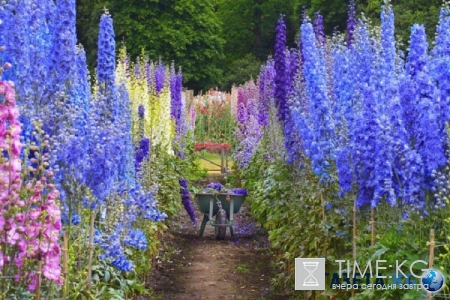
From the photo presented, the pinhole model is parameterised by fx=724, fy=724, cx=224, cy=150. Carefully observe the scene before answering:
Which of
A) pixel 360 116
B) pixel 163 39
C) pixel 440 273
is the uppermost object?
pixel 163 39

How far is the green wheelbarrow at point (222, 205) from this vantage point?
35.0ft

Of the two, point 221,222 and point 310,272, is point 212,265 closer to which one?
point 221,222

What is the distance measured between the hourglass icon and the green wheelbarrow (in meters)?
4.61

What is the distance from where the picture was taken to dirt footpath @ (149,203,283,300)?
25.6 ft

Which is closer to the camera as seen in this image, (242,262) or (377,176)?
(377,176)

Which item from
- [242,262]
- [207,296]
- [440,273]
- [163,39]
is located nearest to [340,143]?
[440,273]

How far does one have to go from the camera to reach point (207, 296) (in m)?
7.60

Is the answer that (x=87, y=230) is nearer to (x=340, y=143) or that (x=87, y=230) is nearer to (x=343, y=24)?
(x=340, y=143)

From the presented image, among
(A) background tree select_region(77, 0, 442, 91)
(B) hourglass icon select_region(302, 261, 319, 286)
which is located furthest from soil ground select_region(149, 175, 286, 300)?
(A) background tree select_region(77, 0, 442, 91)

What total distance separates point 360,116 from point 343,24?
28.7 m

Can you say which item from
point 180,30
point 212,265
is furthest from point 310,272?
point 180,30

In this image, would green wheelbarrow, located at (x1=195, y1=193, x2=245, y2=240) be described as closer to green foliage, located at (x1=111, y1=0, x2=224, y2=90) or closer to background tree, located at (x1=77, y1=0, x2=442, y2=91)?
background tree, located at (x1=77, y1=0, x2=442, y2=91)

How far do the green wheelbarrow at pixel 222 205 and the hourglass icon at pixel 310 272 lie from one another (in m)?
4.61

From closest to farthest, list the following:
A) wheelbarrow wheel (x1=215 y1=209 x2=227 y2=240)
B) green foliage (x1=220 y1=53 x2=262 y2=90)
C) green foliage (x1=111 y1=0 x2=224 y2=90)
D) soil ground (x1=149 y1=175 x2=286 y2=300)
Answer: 1. soil ground (x1=149 y1=175 x2=286 y2=300)
2. wheelbarrow wheel (x1=215 y1=209 x2=227 y2=240)
3. green foliage (x1=111 y1=0 x2=224 y2=90)
4. green foliage (x1=220 y1=53 x2=262 y2=90)
